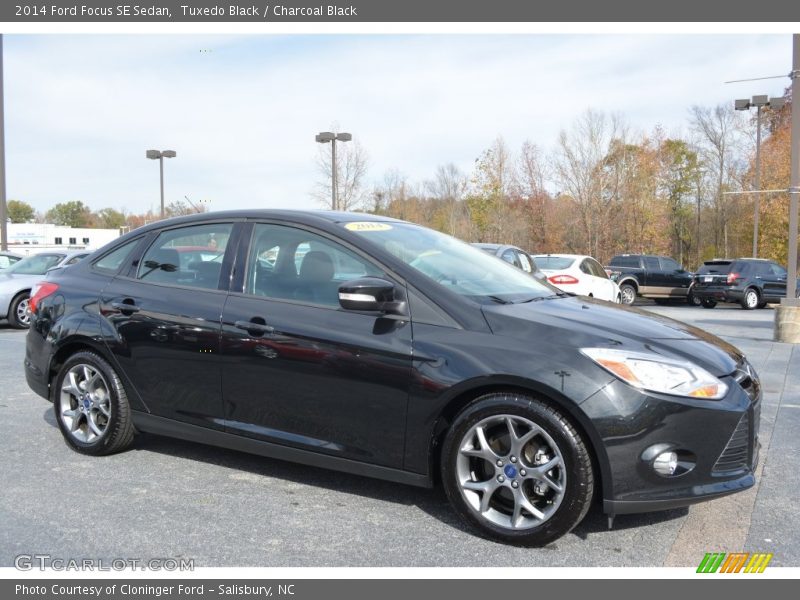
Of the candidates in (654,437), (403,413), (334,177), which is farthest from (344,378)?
(334,177)

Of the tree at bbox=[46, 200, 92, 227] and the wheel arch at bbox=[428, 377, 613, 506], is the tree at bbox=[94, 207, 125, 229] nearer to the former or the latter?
the tree at bbox=[46, 200, 92, 227]

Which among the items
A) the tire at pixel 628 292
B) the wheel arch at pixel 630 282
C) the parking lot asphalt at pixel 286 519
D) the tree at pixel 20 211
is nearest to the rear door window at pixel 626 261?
the wheel arch at pixel 630 282

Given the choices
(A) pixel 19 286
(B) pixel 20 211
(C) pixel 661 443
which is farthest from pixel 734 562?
(B) pixel 20 211

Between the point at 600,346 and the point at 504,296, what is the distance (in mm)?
745

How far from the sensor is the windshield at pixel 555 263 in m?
17.0

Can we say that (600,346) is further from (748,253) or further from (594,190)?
(748,253)

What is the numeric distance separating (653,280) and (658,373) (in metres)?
21.5

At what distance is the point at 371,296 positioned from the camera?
3615mm

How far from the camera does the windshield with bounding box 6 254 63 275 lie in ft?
44.9

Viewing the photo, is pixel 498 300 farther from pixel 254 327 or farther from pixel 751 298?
pixel 751 298

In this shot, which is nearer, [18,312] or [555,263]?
[18,312]

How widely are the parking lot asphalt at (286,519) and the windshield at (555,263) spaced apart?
39.5 ft

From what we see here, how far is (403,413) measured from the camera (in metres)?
3.62

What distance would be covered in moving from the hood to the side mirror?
0.46 meters
